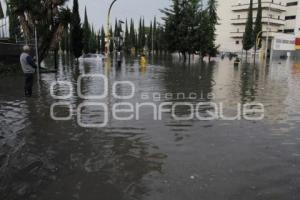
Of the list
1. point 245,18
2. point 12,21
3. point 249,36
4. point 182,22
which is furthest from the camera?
point 245,18

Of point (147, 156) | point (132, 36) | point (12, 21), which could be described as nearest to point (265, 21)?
point (132, 36)

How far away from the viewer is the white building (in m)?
83.9

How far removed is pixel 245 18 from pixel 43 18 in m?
76.4

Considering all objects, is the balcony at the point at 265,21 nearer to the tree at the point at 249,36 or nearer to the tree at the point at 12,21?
the tree at the point at 249,36

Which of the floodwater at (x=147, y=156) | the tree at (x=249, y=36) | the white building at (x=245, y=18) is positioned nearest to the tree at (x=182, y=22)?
the floodwater at (x=147, y=156)

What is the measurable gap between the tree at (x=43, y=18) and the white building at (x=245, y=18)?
71803mm

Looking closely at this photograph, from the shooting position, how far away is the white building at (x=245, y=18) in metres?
83.9

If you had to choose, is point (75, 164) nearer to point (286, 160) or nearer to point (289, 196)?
point (289, 196)

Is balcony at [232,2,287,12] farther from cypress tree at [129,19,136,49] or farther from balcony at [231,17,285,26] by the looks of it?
cypress tree at [129,19,136,49]

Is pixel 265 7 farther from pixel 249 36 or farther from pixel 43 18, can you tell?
pixel 43 18

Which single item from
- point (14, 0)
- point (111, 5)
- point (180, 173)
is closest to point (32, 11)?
point (14, 0)

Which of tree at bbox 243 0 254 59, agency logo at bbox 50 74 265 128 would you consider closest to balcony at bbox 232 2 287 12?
tree at bbox 243 0 254 59

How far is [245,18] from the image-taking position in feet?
284

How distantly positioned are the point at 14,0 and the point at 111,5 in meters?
6.29
